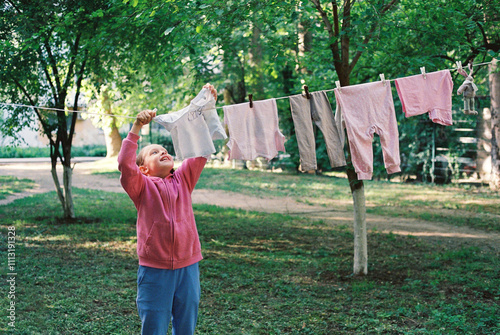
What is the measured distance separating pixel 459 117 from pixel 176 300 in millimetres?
13775

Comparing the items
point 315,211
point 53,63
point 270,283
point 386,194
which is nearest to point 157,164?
point 270,283

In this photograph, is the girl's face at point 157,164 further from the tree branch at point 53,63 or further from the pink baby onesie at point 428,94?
the tree branch at point 53,63

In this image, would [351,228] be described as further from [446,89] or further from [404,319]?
[446,89]

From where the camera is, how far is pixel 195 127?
151 inches

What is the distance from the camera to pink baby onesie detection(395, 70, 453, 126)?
435 cm

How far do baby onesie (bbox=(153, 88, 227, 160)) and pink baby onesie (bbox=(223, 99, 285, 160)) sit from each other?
1.21ft

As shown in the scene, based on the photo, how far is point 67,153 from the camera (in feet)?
29.7

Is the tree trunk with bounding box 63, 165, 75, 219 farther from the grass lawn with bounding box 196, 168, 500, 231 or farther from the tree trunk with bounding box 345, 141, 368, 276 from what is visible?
the grass lawn with bounding box 196, 168, 500, 231

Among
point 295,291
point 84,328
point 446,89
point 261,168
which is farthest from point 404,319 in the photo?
point 261,168

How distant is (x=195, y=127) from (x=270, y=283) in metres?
2.85

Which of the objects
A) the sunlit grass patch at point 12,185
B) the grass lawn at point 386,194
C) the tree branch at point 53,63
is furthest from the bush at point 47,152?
the tree branch at point 53,63

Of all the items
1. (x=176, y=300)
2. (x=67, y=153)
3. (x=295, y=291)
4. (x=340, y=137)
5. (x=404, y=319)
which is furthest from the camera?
(x=67, y=153)

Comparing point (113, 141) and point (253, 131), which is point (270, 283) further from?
point (113, 141)

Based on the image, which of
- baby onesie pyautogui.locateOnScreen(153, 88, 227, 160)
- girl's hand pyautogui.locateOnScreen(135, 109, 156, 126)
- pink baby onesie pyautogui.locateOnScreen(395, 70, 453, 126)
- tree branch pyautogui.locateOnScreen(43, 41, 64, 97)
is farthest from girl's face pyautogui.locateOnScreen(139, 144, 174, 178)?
tree branch pyautogui.locateOnScreen(43, 41, 64, 97)
